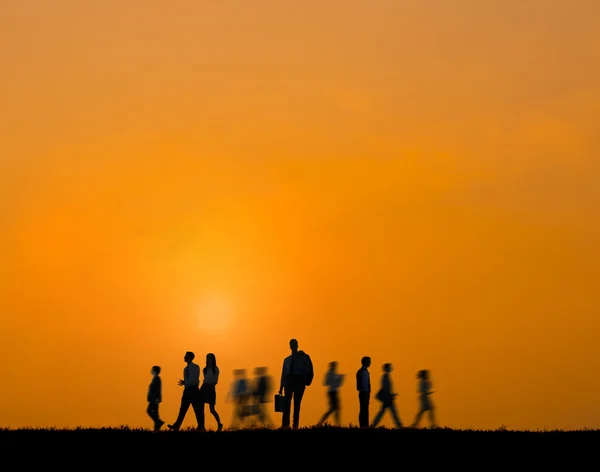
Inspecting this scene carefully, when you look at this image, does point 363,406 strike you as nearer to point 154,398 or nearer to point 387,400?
point 387,400

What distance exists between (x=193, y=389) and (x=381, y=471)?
9.36 meters

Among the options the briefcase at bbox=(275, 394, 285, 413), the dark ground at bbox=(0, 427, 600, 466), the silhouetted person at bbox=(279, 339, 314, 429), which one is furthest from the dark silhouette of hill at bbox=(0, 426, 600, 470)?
the briefcase at bbox=(275, 394, 285, 413)

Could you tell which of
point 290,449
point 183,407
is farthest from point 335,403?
point 290,449

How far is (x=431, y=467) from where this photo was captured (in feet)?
92.7

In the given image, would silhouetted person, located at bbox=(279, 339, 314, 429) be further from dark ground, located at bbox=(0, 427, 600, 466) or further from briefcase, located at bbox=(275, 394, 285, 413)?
dark ground, located at bbox=(0, 427, 600, 466)

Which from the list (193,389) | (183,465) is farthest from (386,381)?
(183,465)

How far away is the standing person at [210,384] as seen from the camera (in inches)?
1426

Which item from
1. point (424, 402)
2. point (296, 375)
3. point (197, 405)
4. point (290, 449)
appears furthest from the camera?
point (424, 402)

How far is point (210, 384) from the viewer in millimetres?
36312

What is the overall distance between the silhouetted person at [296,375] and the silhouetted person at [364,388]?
194 cm

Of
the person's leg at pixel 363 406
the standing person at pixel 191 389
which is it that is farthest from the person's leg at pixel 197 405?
the person's leg at pixel 363 406

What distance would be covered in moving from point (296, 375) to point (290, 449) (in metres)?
5.67

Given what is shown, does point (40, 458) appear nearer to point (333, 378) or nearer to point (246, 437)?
point (246, 437)

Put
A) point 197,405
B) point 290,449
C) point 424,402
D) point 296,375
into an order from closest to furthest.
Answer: point 290,449, point 296,375, point 197,405, point 424,402
